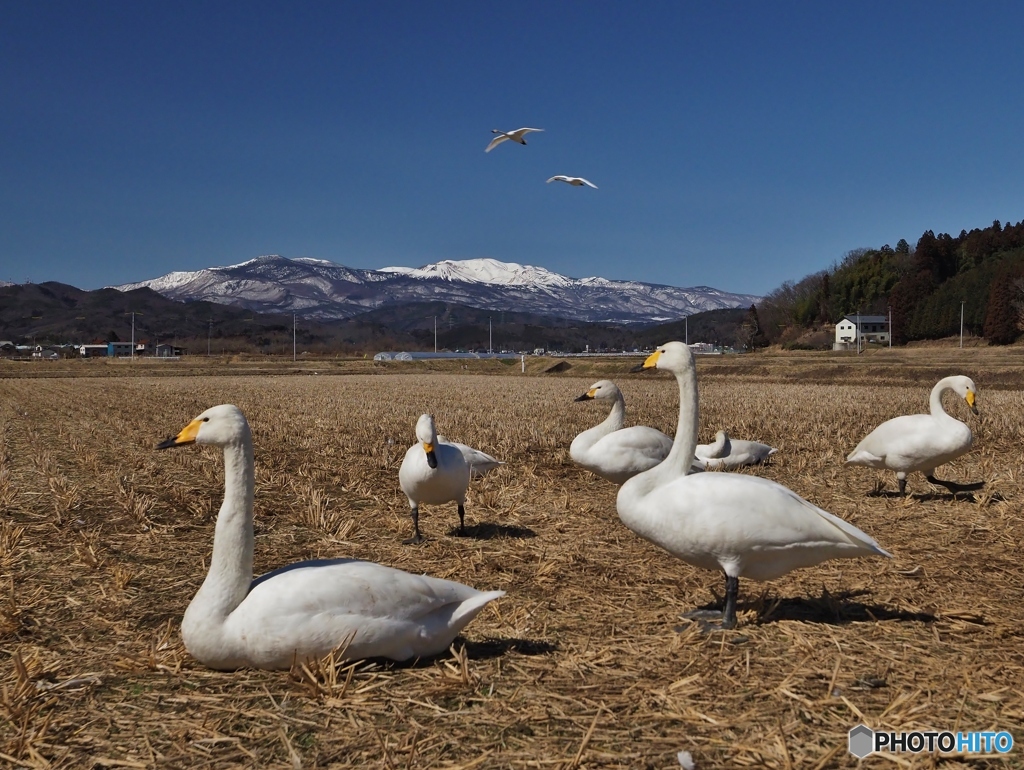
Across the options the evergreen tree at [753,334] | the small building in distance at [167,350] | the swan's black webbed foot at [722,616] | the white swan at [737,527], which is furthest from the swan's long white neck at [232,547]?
the small building in distance at [167,350]

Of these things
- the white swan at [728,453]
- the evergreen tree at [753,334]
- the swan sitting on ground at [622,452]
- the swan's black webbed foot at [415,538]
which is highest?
the evergreen tree at [753,334]

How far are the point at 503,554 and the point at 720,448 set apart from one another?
16.2 ft

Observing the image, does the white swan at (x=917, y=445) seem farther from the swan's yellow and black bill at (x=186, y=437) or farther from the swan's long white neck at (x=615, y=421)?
the swan's yellow and black bill at (x=186, y=437)

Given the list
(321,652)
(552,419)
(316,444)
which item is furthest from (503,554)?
(552,419)

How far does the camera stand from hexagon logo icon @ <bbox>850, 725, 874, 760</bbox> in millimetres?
3391

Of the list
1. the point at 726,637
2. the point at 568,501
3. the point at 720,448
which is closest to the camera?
the point at 726,637

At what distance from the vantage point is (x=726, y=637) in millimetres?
4746

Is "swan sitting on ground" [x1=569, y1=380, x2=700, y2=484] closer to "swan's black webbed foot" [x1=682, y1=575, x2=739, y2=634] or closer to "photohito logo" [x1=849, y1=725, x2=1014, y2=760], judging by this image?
"swan's black webbed foot" [x1=682, y1=575, x2=739, y2=634]

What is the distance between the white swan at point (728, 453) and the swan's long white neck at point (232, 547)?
7320 millimetres

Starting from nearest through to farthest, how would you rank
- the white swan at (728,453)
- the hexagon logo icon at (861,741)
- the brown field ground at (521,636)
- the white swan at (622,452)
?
the hexagon logo icon at (861,741) → the brown field ground at (521,636) → the white swan at (622,452) → the white swan at (728,453)

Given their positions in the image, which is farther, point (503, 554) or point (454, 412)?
point (454, 412)

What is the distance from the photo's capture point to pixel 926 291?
100 metres

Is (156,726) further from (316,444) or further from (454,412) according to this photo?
(454,412)

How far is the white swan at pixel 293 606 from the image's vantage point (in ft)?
13.2
